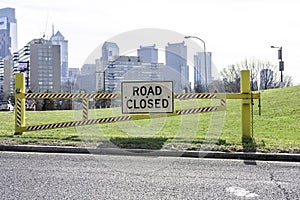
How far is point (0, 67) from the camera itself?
71.4 meters

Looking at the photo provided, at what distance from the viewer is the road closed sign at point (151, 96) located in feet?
37.3

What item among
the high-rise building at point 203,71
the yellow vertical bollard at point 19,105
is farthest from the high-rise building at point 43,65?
the yellow vertical bollard at point 19,105

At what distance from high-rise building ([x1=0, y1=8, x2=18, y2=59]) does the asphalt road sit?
74053mm

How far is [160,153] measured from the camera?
9.34 meters

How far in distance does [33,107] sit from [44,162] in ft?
121

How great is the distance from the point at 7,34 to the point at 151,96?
93.3m

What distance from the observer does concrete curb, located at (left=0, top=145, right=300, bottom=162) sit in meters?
8.87

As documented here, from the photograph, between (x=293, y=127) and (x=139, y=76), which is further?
(x=293, y=127)

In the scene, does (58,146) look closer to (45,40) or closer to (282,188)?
(282,188)

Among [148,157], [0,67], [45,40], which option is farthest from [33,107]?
[148,157]

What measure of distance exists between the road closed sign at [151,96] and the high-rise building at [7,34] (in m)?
71.2

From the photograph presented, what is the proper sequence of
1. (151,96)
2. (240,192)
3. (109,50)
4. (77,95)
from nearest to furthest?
(240,192)
(151,96)
(77,95)
(109,50)

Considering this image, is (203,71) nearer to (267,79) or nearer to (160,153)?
(160,153)

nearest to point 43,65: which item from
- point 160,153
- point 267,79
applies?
point 267,79
